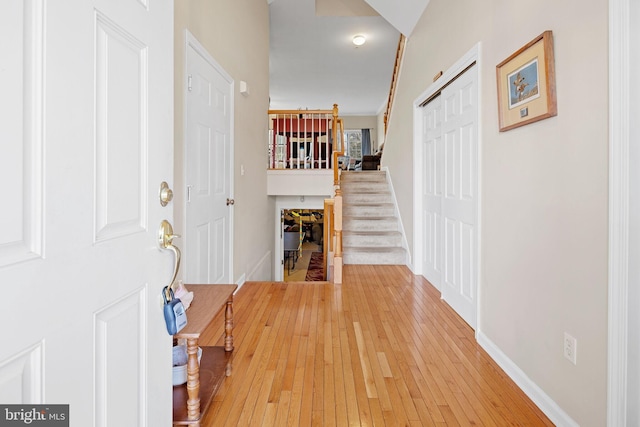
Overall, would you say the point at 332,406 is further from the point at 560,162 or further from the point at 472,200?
the point at 472,200

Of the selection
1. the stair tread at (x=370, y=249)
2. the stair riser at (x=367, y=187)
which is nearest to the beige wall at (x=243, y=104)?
the stair tread at (x=370, y=249)

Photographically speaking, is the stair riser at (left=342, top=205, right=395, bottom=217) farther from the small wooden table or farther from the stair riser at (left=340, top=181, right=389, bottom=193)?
the small wooden table

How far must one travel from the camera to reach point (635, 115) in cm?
131

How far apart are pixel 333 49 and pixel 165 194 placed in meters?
6.95

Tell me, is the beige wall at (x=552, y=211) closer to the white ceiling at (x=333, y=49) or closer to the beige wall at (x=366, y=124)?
the white ceiling at (x=333, y=49)

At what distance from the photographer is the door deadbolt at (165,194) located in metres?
1.03

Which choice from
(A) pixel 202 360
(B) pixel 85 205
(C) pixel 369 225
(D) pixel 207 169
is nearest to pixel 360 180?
(C) pixel 369 225

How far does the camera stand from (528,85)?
1.93 meters

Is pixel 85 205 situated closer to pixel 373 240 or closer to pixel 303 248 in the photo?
pixel 373 240

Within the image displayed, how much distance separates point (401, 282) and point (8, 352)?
3.88m

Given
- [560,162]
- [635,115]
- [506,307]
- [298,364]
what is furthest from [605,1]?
[298,364]

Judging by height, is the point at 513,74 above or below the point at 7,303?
above

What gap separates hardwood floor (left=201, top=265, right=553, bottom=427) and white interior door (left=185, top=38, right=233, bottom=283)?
0.50 metres

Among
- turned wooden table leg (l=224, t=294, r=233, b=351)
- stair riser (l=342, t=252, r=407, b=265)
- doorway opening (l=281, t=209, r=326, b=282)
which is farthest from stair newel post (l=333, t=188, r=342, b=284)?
doorway opening (l=281, t=209, r=326, b=282)
